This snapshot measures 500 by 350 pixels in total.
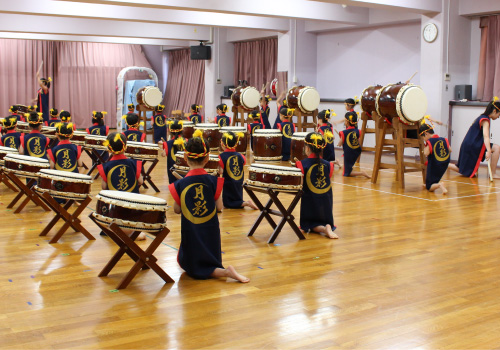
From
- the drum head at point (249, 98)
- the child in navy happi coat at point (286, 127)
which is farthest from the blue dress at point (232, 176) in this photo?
the drum head at point (249, 98)

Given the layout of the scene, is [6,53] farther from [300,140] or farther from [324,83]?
[300,140]

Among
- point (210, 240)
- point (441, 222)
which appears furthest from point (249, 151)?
point (210, 240)

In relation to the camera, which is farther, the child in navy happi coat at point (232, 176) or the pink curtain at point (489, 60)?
the pink curtain at point (489, 60)

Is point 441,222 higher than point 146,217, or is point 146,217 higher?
point 146,217

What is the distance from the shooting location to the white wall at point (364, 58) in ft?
32.7

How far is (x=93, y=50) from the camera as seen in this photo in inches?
635

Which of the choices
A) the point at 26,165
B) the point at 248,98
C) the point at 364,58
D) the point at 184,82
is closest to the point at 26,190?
the point at 26,165

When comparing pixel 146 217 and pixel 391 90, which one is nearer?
pixel 146 217

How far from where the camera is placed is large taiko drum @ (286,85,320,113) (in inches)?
351

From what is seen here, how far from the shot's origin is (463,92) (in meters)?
8.72

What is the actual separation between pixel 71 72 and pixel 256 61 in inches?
222

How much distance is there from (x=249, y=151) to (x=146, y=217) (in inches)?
293

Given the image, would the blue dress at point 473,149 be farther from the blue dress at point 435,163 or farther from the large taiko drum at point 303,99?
the large taiko drum at point 303,99

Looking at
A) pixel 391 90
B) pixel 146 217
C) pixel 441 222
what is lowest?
pixel 441 222
